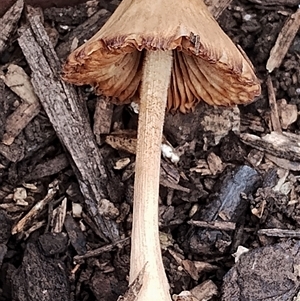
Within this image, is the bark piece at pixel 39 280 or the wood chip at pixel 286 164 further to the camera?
the wood chip at pixel 286 164

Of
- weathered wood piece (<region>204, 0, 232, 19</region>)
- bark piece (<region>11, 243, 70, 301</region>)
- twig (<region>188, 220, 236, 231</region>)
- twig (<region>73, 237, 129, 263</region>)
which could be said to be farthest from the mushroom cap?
bark piece (<region>11, 243, 70, 301</region>)

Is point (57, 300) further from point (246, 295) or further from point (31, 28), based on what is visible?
point (31, 28)

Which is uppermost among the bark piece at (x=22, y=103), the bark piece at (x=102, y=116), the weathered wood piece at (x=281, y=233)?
the bark piece at (x=22, y=103)

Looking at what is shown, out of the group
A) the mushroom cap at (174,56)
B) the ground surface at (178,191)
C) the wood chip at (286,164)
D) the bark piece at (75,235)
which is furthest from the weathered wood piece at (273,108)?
the bark piece at (75,235)

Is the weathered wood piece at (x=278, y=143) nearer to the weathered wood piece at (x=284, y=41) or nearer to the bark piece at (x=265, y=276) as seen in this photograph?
the weathered wood piece at (x=284, y=41)

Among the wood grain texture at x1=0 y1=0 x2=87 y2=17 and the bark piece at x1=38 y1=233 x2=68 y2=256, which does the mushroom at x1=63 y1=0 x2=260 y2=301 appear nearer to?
the bark piece at x1=38 y1=233 x2=68 y2=256

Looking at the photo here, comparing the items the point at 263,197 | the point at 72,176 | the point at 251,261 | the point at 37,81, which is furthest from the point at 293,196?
the point at 37,81
